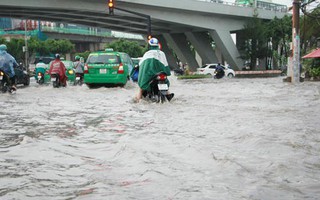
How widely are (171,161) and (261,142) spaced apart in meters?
1.51

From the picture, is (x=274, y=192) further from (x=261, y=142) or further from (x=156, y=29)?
(x=156, y=29)

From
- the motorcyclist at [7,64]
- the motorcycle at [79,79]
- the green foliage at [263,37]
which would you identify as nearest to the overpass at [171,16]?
the green foliage at [263,37]

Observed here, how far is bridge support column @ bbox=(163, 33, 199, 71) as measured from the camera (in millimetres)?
58281

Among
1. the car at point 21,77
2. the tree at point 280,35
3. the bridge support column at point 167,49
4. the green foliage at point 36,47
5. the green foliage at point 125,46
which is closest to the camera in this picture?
the car at point 21,77

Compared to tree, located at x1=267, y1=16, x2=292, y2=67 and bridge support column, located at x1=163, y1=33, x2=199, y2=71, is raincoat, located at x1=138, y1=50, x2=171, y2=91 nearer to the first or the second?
tree, located at x1=267, y1=16, x2=292, y2=67

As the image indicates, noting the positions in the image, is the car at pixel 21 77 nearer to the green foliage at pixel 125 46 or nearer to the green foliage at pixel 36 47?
the green foliage at pixel 36 47

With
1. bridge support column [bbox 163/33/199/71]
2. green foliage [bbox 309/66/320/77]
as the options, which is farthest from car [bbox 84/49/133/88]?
bridge support column [bbox 163/33/199/71]

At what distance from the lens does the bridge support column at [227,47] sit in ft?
161

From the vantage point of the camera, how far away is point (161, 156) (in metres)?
4.70

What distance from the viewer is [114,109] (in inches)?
378

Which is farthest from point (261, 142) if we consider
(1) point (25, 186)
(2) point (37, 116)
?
(2) point (37, 116)

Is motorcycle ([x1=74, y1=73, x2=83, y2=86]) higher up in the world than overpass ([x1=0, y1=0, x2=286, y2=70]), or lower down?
lower down

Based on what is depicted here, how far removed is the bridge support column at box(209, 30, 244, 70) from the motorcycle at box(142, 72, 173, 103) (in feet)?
128

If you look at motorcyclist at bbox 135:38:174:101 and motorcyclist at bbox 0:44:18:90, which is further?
motorcyclist at bbox 0:44:18:90
